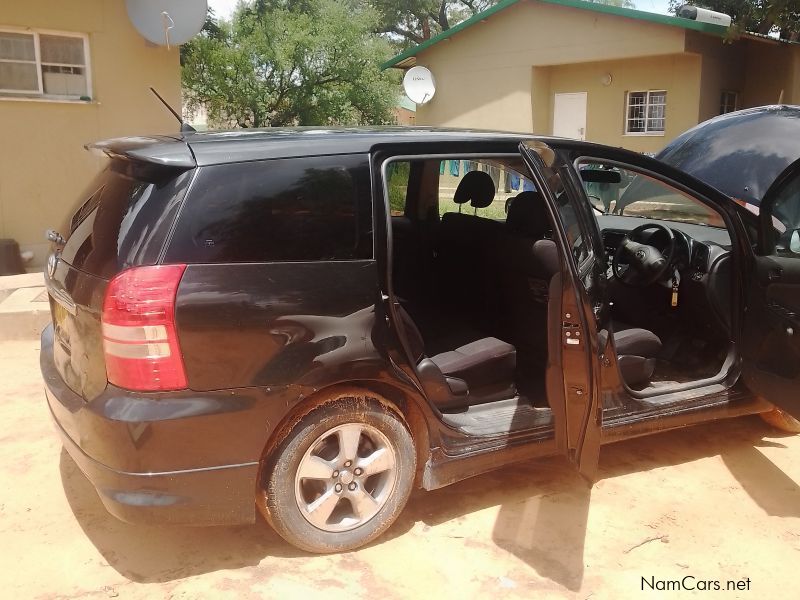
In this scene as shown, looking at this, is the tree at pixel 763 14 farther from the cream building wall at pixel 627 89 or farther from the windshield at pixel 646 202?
the windshield at pixel 646 202

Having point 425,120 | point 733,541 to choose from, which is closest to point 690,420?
point 733,541

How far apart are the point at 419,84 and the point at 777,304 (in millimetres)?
15805

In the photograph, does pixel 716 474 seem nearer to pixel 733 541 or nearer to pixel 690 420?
pixel 690 420

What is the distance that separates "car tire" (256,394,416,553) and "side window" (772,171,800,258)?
87.1 inches

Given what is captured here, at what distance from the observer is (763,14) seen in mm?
12844

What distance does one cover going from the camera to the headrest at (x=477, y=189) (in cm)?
432

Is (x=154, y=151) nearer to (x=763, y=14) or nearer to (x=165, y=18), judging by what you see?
(x=165, y=18)

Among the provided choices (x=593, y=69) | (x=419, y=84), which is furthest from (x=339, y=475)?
(x=419, y=84)

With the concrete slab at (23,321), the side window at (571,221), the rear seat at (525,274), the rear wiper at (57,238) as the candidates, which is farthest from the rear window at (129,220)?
the concrete slab at (23,321)

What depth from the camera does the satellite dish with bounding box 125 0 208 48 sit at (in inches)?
313

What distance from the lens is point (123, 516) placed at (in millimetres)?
2684

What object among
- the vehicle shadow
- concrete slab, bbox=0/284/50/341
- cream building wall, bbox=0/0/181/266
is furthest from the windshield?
cream building wall, bbox=0/0/181/266

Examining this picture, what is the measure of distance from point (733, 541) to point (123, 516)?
8.38 feet

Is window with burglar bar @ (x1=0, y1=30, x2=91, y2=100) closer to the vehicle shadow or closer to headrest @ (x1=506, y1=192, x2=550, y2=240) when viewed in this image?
the vehicle shadow
